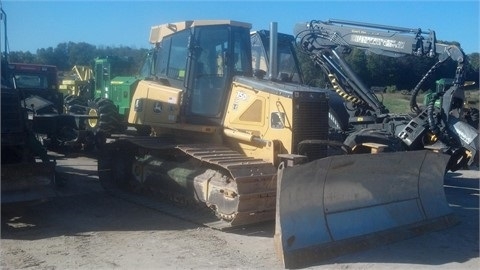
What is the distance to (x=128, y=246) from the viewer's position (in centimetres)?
711

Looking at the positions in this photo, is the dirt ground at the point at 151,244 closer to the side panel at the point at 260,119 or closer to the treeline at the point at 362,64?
the side panel at the point at 260,119

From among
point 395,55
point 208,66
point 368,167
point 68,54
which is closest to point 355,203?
point 368,167

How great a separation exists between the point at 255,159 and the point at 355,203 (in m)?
1.61

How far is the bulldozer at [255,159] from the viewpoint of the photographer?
7070 millimetres

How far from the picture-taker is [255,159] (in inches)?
329

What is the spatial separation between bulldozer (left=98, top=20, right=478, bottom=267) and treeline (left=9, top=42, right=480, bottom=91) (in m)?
3.08

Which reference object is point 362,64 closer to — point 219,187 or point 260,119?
point 260,119

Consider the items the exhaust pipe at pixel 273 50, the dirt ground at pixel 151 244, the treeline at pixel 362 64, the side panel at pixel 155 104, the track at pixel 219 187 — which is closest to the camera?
the dirt ground at pixel 151 244

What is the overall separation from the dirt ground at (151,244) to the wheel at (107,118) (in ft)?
17.1

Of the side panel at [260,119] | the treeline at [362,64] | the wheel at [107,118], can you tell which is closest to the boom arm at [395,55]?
the treeline at [362,64]

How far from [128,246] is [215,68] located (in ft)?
11.0

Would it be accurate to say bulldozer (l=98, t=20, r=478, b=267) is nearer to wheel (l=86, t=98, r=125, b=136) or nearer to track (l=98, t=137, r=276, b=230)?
track (l=98, t=137, r=276, b=230)

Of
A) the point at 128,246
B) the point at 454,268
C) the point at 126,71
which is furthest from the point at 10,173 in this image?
the point at 126,71

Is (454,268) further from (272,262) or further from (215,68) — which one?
(215,68)
